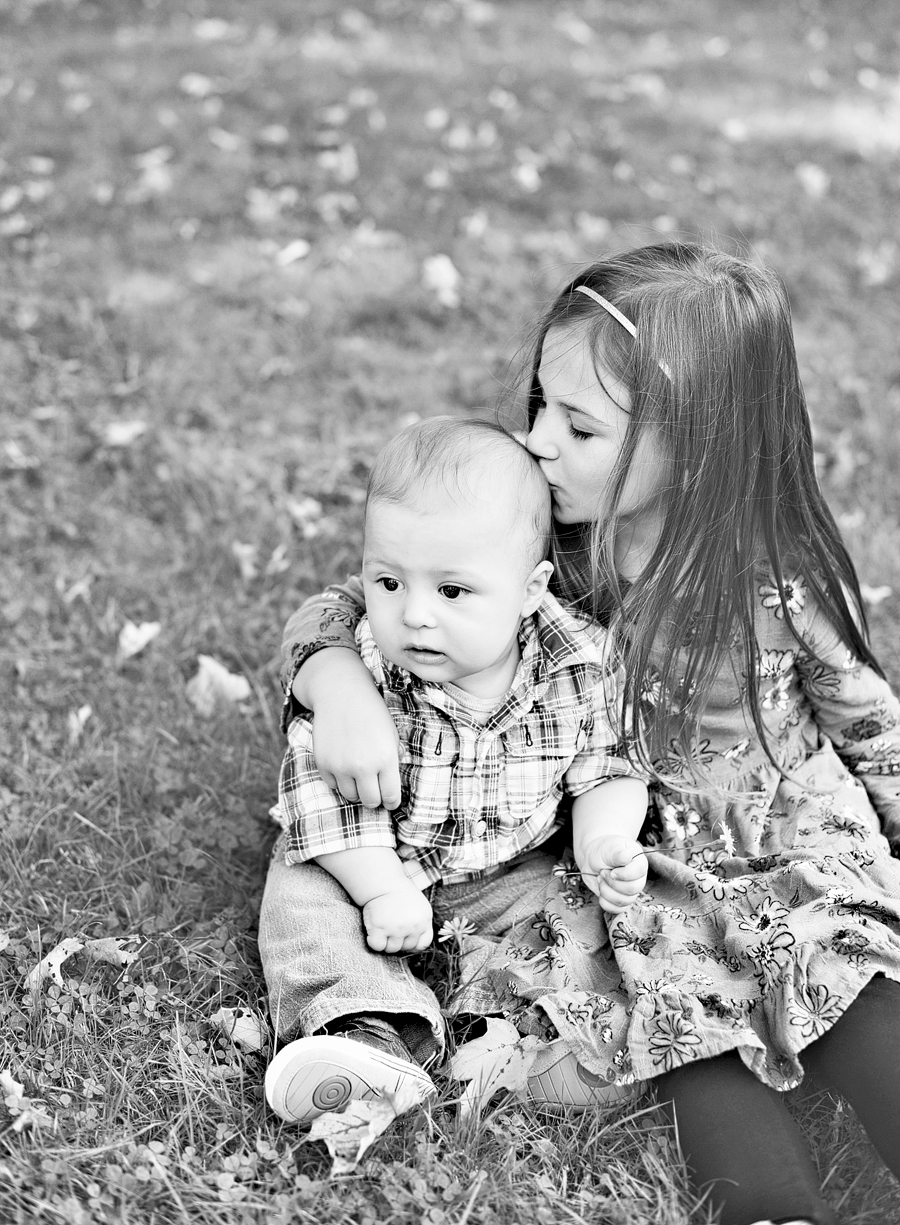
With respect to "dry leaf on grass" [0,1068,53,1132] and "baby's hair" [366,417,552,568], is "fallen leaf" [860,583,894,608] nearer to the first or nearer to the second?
"baby's hair" [366,417,552,568]

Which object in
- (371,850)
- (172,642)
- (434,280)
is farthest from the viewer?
(434,280)

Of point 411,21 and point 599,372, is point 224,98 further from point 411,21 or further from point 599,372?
point 599,372

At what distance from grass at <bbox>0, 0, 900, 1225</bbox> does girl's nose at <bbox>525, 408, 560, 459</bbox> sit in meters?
0.95

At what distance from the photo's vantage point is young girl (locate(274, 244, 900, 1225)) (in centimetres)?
190

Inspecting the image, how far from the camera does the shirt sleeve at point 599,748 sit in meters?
2.25

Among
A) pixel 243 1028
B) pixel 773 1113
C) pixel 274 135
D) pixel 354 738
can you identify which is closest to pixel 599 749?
pixel 354 738

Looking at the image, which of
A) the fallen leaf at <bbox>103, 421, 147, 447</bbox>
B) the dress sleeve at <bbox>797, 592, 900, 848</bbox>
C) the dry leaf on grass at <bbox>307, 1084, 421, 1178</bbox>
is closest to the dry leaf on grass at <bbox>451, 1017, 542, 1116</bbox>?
the dry leaf on grass at <bbox>307, 1084, 421, 1178</bbox>

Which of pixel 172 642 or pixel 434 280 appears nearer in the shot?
pixel 172 642

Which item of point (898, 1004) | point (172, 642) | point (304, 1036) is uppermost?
point (898, 1004)

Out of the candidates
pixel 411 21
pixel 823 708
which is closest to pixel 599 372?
pixel 823 708

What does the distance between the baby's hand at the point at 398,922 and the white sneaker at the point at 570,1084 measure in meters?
0.28

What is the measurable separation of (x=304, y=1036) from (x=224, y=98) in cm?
516

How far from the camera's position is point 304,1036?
1.96 m

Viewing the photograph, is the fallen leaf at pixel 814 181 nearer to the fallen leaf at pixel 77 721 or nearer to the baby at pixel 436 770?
the baby at pixel 436 770
